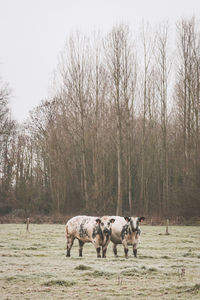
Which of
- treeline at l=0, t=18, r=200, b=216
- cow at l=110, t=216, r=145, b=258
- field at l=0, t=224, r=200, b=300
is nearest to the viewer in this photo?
field at l=0, t=224, r=200, b=300

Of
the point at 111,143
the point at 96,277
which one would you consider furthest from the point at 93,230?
the point at 111,143

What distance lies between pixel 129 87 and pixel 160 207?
1104 centimetres

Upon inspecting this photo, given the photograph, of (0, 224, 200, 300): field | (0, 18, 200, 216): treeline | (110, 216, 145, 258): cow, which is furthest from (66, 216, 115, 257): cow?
(0, 18, 200, 216): treeline

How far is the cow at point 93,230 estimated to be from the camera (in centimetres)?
1334

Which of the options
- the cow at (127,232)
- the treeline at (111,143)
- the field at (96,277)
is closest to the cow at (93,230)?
the cow at (127,232)

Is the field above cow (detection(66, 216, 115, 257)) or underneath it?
underneath

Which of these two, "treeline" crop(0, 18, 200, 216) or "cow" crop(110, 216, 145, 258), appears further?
"treeline" crop(0, 18, 200, 216)

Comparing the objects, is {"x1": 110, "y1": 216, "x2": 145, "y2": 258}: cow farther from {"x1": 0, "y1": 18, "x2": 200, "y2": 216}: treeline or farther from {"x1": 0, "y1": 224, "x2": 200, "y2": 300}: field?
{"x1": 0, "y1": 18, "x2": 200, "y2": 216}: treeline

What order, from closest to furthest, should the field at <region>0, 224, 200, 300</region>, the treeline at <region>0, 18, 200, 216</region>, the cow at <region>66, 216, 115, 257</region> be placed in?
the field at <region>0, 224, 200, 300</region>, the cow at <region>66, 216, 115, 257</region>, the treeline at <region>0, 18, 200, 216</region>

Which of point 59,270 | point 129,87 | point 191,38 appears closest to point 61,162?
point 129,87

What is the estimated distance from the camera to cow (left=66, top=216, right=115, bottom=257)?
13344 millimetres

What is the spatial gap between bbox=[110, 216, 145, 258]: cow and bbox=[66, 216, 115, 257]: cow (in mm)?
497

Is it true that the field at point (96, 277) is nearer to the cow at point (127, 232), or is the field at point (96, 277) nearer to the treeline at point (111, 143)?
the cow at point (127, 232)

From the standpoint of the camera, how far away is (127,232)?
14.0 metres
